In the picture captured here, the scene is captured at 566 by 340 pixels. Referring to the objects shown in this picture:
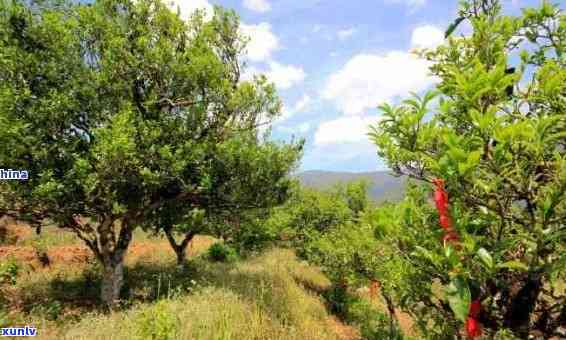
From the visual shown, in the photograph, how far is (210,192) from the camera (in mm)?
13312

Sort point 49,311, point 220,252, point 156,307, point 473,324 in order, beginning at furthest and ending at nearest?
point 220,252
point 49,311
point 156,307
point 473,324

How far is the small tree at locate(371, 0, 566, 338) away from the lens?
229 centimetres

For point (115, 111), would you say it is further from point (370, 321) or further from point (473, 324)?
point (370, 321)

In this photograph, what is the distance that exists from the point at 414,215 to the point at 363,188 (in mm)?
33959

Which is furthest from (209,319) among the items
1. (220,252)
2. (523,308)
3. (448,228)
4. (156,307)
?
(220,252)

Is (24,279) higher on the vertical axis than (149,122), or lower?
lower

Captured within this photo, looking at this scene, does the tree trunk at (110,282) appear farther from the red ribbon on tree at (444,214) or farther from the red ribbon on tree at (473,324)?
the red ribbon on tree at (444,214)

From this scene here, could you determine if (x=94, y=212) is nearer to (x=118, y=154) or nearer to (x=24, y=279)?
(x=118, y=154)

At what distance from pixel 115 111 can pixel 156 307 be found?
7073 mm

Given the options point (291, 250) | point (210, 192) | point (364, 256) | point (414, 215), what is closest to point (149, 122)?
point (210, 192)

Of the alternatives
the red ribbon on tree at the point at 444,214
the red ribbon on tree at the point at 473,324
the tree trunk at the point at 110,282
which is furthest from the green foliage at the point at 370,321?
the red ribbon on tree at the point at 444,214

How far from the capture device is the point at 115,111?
38.7ft

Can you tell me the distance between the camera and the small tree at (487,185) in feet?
7.50

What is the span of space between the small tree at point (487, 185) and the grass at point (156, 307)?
19.3ft
